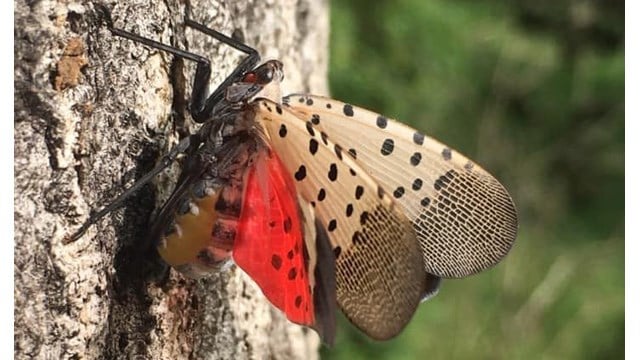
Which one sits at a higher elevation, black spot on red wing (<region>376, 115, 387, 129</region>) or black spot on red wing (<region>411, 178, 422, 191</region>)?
black spot on red wing (<region>376, 115, 387, 129</region>)

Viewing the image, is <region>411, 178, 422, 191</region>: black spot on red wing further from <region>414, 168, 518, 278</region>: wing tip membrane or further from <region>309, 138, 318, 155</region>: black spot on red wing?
<region>309, 138, 318, 155</region>: black spot on red wing

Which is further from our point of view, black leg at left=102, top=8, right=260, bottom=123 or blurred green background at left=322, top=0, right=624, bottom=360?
A: blurred green background at left=322, top=0, right=624, bottom=360

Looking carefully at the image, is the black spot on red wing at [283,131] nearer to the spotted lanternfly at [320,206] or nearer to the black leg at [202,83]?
the spotted lanternfly at [320,206]

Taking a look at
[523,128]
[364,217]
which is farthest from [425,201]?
[523,128]

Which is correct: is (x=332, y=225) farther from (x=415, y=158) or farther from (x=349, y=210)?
(x=415, y=158)

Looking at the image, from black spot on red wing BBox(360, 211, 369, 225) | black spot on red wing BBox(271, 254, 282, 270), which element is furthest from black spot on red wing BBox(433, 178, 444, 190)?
black spot on red wing BBox(271, 254, 282, 270)

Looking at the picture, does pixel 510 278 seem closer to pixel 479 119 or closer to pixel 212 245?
pixel 479 119

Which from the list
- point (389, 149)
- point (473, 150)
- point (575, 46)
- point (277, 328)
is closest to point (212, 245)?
point (389, 149)

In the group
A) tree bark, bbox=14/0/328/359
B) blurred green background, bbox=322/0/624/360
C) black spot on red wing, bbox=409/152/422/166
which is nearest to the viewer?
Result: tree bark, bbox=14/0/328/359
